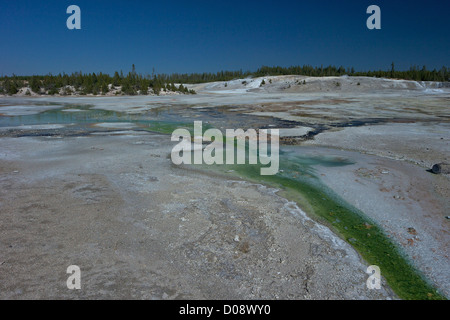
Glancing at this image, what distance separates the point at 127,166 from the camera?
18.8ft

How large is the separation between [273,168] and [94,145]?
14.2ft

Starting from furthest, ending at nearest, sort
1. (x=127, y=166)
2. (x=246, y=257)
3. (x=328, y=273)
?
(x=127, y=166) < (x=246, y=257) < (x=328, y=273)

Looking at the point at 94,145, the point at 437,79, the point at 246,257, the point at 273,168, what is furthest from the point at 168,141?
the point at 437,79

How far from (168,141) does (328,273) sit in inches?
236

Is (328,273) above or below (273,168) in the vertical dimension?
below

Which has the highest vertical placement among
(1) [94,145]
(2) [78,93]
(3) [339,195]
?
(2) [78,93]
